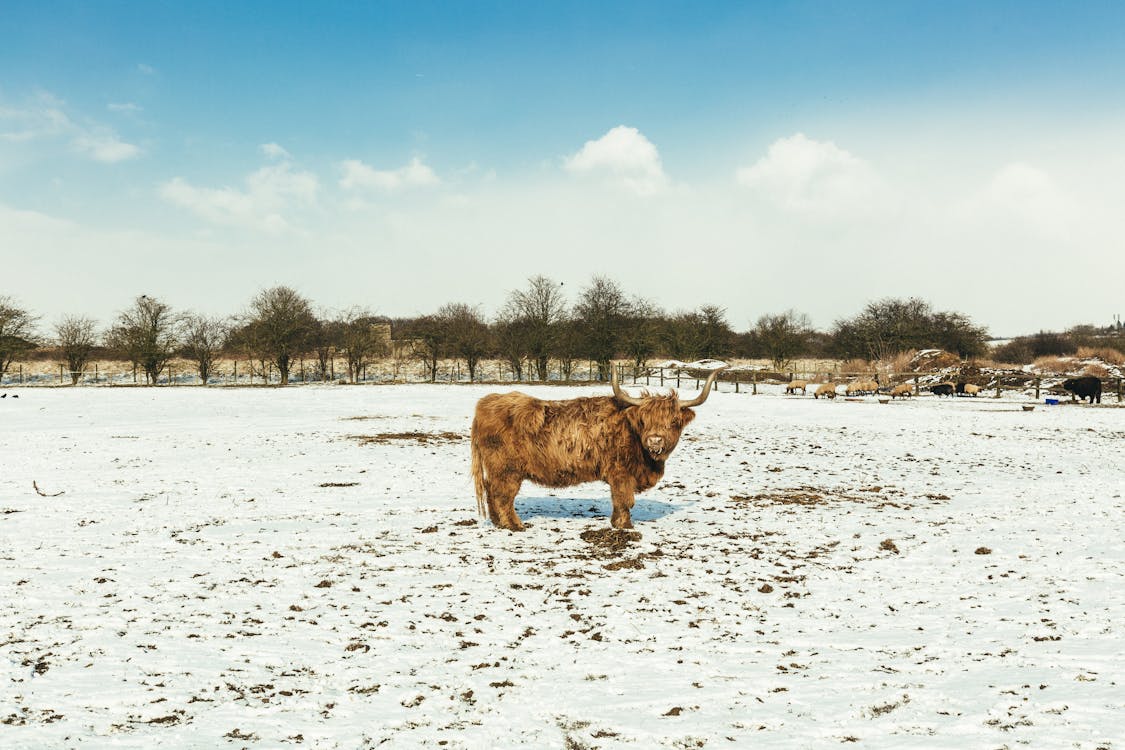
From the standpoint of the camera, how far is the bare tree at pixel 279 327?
4916cm

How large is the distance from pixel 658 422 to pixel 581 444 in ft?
3.34

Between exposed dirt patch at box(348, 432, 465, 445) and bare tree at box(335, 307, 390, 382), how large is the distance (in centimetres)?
3630

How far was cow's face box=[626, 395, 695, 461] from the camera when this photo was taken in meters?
7.66

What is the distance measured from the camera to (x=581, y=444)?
788cm

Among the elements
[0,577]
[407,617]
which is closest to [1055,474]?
[407,617]

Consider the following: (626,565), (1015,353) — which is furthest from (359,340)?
(1015,353)

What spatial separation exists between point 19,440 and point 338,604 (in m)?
16.3

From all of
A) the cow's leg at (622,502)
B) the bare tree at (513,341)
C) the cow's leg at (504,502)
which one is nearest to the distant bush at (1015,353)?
the bare tree at (513,341)

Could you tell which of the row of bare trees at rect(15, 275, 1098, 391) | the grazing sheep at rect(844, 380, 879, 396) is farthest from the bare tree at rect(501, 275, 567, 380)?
the grazing sheep at rect(844, 380, 879, 396)

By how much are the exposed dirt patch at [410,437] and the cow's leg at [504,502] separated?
27.7ft

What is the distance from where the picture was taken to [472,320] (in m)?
56.8

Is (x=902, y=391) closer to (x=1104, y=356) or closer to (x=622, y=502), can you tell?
(x=1104, y=356)

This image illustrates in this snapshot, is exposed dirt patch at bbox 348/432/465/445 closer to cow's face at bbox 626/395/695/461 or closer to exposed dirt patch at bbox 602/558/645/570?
cow's face at bbox 626/395/695/461

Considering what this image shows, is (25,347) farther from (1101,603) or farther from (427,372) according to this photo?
(1101,603)
